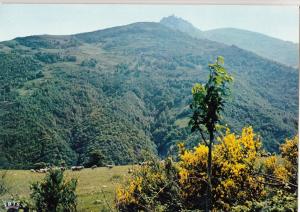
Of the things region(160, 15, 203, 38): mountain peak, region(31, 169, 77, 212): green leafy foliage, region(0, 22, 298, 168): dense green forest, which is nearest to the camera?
region(31, 169, 77, 212): green leafy foliage

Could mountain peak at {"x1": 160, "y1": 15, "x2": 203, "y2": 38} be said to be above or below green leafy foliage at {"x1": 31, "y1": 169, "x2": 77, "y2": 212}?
above

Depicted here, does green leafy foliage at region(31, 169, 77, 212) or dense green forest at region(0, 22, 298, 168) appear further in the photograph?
dense green forest at region(0, 22, 298, 168)

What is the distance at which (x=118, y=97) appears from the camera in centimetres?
3669

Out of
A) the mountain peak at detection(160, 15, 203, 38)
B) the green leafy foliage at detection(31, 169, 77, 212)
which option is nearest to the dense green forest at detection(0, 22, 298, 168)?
the mountain peak at detection(160, 15, 203, 38)

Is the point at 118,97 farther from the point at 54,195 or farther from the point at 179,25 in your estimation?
the point at 54,195

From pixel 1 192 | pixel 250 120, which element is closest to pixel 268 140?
pixel 250 120

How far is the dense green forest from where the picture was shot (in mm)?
21844

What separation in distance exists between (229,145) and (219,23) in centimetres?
237

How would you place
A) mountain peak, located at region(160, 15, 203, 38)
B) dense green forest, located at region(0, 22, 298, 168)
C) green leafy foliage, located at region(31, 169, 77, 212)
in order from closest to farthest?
green leafy foliage, located at region(31, 169, 77, 212) < dense green forest, located at region(0, 22, 298, 168) < mountain peak, located at region(160, 15, 203, 38)

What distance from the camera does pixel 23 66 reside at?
43938 mm

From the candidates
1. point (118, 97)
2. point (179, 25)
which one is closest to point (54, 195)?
point (118, 97)

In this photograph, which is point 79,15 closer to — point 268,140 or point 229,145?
point 229,145

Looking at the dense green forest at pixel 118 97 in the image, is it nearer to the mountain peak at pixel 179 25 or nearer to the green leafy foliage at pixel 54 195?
the mountain peak at pixel 179 25

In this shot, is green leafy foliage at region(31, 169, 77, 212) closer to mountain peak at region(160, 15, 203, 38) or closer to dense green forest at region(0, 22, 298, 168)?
dense green forest at region(0, 22, 298, 168)
